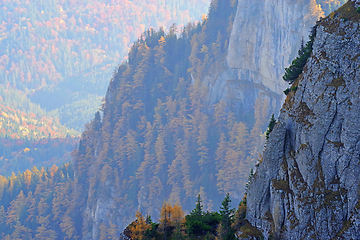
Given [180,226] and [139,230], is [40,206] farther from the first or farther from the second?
[180,226]

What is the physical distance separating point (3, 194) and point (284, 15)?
328ft

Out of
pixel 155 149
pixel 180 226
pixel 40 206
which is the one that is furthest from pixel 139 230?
pixel 40 206

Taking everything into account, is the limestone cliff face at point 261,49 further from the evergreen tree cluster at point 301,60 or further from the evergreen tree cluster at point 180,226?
the evergreen tree cluster at point 301,60

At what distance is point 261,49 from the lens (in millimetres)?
82688

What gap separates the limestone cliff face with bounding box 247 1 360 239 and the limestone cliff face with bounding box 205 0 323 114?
51157mm

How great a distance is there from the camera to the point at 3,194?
13225 centimetres

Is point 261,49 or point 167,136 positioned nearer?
point 261,49

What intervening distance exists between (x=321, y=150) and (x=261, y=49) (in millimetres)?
65179

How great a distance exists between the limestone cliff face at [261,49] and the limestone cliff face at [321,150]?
51.2m

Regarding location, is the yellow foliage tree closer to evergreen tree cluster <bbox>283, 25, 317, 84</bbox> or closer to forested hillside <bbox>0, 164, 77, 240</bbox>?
evergreen tree cluster <bbox>283, 25, 317, 84</bbox>

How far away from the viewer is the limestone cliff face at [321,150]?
18531 millimetres

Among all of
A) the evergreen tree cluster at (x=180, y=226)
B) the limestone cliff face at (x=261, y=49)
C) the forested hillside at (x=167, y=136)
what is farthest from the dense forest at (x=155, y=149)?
the evergreen tree cluster at (x=180, y=226)

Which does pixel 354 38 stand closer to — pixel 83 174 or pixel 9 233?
pixel 83 174

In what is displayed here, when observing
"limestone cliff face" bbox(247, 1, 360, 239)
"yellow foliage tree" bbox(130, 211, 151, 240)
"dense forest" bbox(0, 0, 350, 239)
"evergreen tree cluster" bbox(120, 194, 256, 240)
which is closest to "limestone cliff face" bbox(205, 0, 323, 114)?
"dense forest" bbox(0, 0, 350, 239)
